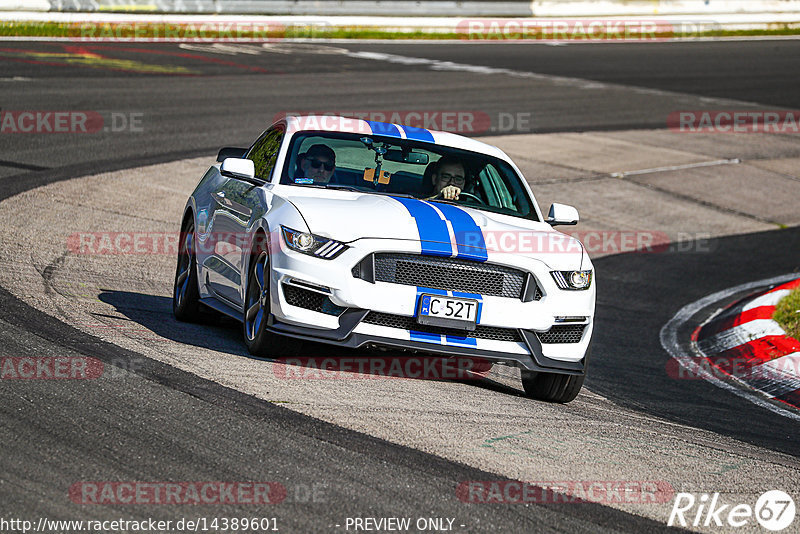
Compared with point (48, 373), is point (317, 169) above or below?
above

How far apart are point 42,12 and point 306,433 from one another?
27738mm

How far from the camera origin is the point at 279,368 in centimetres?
712

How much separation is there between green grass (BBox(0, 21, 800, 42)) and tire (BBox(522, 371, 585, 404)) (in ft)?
79.3

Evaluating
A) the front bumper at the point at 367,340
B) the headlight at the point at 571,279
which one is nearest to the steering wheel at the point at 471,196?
the headlight at the point at 571,279

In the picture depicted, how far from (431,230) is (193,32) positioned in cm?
2664

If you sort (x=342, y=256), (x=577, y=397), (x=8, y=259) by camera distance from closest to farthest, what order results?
(x=342, y=256), (x=577, y=397), (x=8, y=259)

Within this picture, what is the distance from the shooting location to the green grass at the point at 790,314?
33.3ft

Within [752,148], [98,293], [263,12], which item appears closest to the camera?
[98,293]

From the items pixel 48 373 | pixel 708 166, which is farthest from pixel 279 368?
pixel 708 166

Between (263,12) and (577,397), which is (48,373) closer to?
(577,397)

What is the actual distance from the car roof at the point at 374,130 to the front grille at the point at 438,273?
1.69 meters

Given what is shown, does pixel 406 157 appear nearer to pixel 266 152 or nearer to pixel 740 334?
pixel 266 152

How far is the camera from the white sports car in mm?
7043

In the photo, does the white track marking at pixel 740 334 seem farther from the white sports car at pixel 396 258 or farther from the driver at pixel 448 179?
the driver at pixel 448 179
